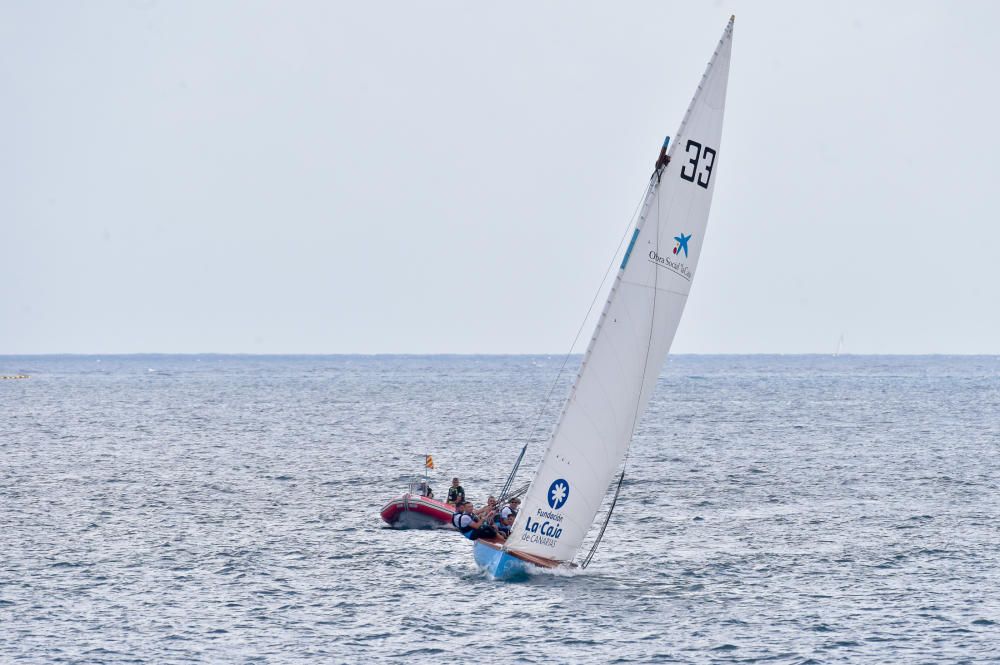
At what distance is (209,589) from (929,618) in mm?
20478

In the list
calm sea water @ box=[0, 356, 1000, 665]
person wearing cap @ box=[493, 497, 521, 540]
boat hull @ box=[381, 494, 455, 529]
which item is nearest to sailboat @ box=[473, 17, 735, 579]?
calm sea water @ box=[0, 356, 1000, 665]

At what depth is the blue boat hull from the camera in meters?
38.4

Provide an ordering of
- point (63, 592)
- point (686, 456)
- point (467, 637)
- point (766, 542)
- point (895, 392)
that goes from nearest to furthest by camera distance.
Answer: point (467, 637), point (63, 592), point (766, 542), point (686, 456), point (895, 392)

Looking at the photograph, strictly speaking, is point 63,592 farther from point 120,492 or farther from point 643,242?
point 120,492

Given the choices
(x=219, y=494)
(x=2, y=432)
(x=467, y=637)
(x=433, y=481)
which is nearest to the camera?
(x=467, y=637)

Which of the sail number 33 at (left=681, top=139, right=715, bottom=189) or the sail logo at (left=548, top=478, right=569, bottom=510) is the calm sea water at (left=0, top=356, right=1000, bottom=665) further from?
the sail number 33 at (left=681, top=139, right=715, bottom=189)

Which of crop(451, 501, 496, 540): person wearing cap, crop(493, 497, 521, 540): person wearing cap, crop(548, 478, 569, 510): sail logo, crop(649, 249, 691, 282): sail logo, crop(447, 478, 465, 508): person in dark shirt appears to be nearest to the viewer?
crop(649, 249, 691, 282): sail logo

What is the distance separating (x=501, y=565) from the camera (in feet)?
128

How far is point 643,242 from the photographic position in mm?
33500

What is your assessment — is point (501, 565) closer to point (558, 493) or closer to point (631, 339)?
point (558, 493)

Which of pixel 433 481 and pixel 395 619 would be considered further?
pixel 433 481

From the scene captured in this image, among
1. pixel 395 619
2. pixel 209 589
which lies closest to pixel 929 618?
pixel 395 619

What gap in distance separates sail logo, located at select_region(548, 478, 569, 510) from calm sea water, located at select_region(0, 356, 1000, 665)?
277 centimetres

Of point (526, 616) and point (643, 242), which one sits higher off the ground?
point (643, 242)
